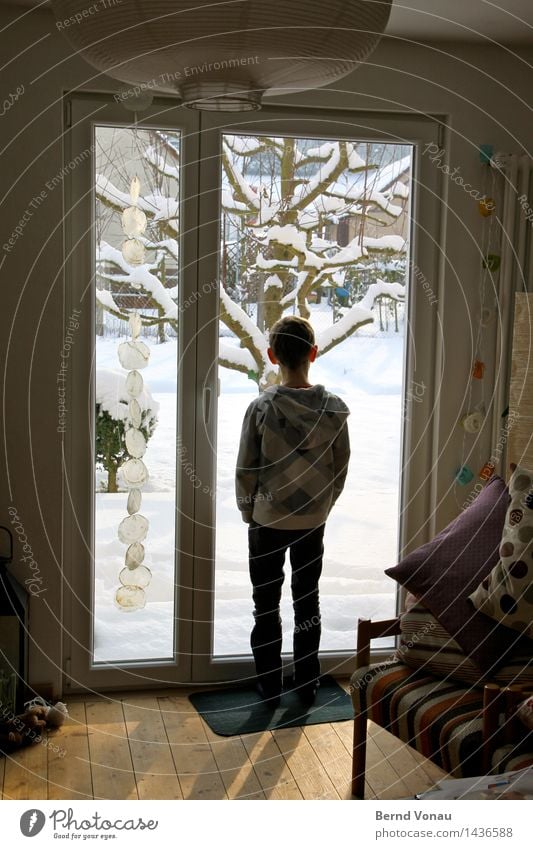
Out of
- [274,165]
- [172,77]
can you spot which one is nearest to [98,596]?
[274,165]

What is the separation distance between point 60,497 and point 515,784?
1919 millimetres

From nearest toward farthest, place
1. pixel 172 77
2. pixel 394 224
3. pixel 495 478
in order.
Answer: pixel 172 77
pixel 495 478
pixel 394 224

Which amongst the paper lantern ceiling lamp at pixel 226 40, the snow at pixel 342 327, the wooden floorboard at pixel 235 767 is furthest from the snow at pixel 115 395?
the paper lantern ceiling lamp at pixel 226 40

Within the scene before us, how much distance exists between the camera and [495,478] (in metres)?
3.21

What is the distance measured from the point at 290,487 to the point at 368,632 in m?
0.71

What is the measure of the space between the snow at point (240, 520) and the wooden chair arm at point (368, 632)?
930 mm

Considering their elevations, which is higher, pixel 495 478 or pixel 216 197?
pixel 216 197

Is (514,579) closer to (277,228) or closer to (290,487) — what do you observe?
(290,487)

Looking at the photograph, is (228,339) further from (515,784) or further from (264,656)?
(515,784)

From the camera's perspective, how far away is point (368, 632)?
2961 millimetres

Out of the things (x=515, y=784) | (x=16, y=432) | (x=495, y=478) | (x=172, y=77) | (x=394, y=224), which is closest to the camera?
(x=172, y=77)

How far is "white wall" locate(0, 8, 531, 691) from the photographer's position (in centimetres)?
339

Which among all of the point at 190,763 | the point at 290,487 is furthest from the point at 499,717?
the point at 290,487

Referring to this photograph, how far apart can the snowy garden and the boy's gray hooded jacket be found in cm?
26
